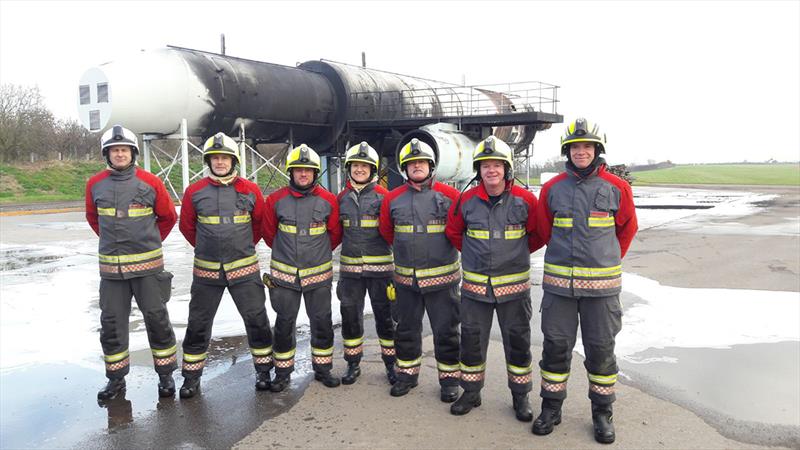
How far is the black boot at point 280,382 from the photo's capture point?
4.66 metres

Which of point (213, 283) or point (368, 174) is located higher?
point (368, 174)

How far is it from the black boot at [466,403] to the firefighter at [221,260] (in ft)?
4.99

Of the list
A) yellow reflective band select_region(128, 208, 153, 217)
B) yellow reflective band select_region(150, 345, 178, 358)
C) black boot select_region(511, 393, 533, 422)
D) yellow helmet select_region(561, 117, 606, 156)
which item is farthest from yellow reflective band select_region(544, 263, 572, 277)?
yellow reflective band select_region(128, 208, 153, 217)

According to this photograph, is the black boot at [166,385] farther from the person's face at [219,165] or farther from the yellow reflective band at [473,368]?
the yellow reflective band at [473,368]

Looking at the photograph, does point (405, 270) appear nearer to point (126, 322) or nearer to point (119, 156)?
point (126, 322)

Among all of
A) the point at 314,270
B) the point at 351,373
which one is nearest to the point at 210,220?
the point at 314,270

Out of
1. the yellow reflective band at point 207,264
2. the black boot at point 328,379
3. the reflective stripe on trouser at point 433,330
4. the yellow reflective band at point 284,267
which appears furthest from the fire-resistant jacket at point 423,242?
the yellow reflective band at point 207,264

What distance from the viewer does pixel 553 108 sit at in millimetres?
16062

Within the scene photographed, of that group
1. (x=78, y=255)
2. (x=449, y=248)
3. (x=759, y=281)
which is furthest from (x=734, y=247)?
(x=78, y=255)

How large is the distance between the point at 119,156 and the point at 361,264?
2079 millimetres

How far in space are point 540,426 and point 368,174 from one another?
94.5 inches

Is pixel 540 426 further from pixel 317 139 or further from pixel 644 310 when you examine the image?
pixel 317 139

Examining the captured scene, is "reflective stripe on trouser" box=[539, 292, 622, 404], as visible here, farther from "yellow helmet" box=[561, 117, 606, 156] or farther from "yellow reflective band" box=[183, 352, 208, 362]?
"yellow reflective band" box=[183, 352, 208, 362]

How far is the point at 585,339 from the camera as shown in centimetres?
402
